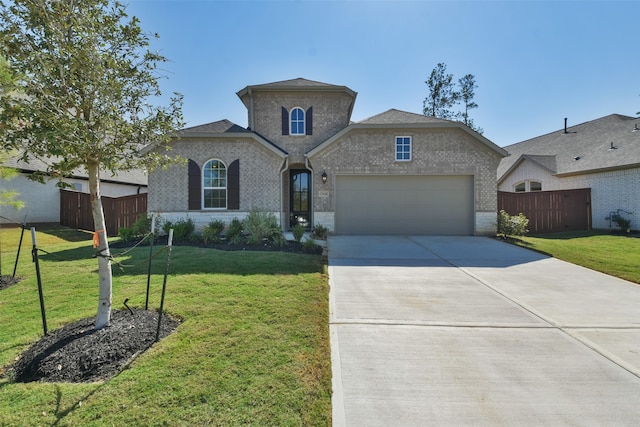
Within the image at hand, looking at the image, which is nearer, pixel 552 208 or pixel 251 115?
pixel 251 115

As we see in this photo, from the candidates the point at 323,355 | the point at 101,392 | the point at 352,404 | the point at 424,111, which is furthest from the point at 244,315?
the point at 424,111

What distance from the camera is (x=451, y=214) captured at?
12.1m

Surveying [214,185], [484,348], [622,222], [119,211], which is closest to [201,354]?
[484,348]

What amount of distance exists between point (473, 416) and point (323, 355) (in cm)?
148

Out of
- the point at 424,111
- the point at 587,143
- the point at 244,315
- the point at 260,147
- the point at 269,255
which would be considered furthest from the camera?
the point at 424,111

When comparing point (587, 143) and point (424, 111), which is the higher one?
point (424, 111)

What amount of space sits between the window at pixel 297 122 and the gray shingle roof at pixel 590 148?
10269 mm

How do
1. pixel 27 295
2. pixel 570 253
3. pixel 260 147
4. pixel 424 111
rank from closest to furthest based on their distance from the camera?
1. pixel 27 295
2. pixel 570 253
3. pixel 260 147
4. pixel 424 111

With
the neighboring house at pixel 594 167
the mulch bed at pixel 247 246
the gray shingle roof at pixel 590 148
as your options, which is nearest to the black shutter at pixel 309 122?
the mulch bed at pixel 247 246

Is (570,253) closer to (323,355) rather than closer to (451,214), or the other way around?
(451,214)

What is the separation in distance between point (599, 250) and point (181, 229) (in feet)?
44.7

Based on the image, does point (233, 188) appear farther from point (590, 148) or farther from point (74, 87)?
point (590, 148)

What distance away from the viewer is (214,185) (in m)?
11.8

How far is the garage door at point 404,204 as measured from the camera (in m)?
12.0
